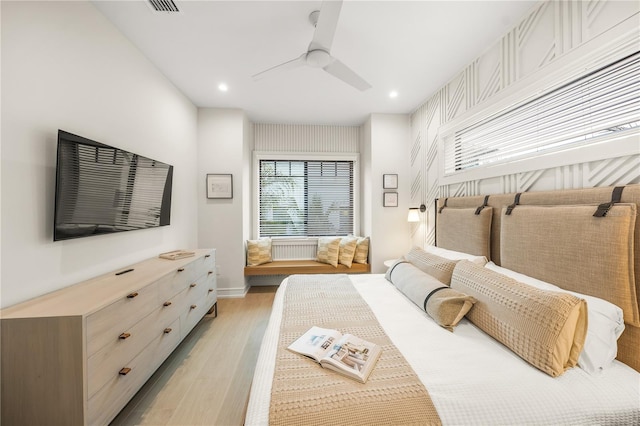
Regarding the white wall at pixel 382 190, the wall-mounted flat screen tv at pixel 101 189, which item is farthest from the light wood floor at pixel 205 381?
the white wall at pixel 382 190

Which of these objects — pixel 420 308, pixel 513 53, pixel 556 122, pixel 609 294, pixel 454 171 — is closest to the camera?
pixel 609 294

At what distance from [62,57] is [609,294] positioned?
3430 millimetres

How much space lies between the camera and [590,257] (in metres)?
1.29

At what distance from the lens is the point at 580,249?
4.36 feet

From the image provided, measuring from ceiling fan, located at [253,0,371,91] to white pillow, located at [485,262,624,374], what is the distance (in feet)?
6.84

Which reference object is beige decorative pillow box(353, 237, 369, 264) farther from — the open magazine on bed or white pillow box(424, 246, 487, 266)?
the open magazine on bed

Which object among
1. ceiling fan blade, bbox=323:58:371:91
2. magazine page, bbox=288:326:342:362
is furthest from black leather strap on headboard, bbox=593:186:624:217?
ceiling fan blade, bbox=323:58:371:91

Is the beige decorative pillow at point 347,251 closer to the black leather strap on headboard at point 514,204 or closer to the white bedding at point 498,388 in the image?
the black leather strap on headboard at point 514,204

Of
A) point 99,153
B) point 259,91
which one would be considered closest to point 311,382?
point 99,153

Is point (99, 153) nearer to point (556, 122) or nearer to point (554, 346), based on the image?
point (554, 346)

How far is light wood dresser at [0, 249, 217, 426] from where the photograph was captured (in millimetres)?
1127

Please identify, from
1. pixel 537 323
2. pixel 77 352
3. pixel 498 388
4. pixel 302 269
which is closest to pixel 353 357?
pixel 498 388

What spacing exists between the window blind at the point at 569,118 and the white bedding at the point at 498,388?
127 centimetres

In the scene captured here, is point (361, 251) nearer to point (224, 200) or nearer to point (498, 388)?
point (224, 200)
